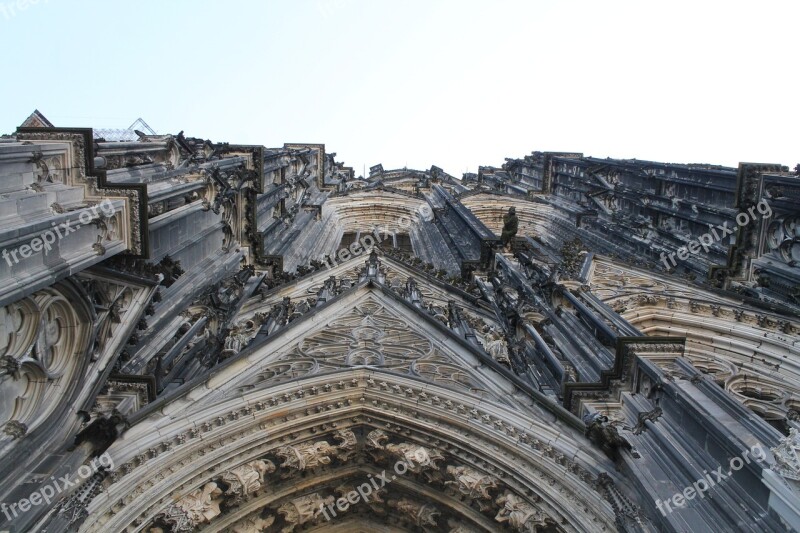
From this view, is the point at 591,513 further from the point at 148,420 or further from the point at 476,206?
the point at 476,206

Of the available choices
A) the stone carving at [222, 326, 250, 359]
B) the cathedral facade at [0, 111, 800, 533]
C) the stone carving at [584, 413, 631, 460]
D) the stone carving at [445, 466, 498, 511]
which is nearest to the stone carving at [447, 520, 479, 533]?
the cathedral facade at [0, 111, 800, 533]

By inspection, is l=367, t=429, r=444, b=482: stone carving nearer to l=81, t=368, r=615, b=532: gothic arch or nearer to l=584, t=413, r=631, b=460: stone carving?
l=81, t=368, r=615, b=532: gothic arch

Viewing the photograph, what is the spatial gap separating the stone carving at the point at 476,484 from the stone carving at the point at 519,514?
8.2 inches

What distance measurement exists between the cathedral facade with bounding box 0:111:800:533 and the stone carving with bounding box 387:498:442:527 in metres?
0.02

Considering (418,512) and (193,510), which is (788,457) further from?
(193,510)

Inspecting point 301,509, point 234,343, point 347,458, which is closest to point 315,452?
point 347,458

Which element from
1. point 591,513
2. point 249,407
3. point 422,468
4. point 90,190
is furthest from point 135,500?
point 591,513

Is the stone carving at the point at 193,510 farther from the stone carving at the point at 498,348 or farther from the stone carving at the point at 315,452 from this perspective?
the stone carving at the point at 498,348

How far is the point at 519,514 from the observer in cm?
805

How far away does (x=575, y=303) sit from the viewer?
12.2 metres

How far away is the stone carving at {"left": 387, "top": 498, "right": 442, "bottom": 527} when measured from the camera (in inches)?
358

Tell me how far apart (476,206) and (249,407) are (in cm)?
3600

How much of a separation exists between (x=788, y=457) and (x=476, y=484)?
12.2 ft

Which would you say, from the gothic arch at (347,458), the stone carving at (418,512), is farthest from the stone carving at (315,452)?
the stone carving at (418,512)
